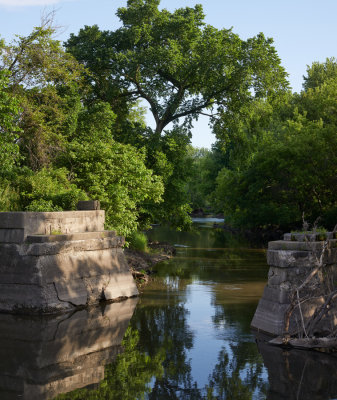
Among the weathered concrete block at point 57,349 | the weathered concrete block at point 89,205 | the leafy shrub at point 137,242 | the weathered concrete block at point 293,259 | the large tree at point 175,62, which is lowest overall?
the weathered concrete block at point 57,349

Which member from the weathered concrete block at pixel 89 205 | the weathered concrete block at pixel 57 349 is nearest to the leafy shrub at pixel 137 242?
the weathered concrete block at pixel 89 205

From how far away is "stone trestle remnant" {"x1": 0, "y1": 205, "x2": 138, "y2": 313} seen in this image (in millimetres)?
14203

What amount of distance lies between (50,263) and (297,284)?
6212mm

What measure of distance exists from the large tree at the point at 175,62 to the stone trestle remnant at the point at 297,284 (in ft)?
59.2

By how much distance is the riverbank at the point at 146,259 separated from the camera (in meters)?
20.2

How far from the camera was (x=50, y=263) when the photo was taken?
1448 cm

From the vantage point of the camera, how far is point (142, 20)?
98.8 feet

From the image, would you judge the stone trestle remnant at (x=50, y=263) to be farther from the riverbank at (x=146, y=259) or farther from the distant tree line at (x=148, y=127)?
the riverbank at (x=146, y=259)

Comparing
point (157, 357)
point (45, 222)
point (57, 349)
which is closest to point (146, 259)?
point (45, 222)

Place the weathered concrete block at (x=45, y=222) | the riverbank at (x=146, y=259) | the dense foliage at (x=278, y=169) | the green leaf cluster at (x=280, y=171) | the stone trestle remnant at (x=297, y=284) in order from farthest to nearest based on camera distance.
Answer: the green leaf cluster at (x=280, y=171) → the dense foliage at (x=278, y=169) → the riverbank at (x=146, y=259) → the weathered concrete block at (x=45, y=222) → the stone trestle remnant at (x=297, y=284)

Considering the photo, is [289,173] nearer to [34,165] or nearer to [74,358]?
[34,165]

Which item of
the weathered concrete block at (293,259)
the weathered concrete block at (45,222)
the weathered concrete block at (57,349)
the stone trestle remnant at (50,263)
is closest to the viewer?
the weathered concrete block at (57,349)

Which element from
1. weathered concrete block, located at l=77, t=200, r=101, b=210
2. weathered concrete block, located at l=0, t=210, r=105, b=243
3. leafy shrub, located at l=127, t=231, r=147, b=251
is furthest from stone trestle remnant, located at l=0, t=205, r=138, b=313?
leafy shrub, located at l=127, t=231, r=147, b=251

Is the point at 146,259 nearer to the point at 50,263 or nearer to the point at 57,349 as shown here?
the point at 50,263
